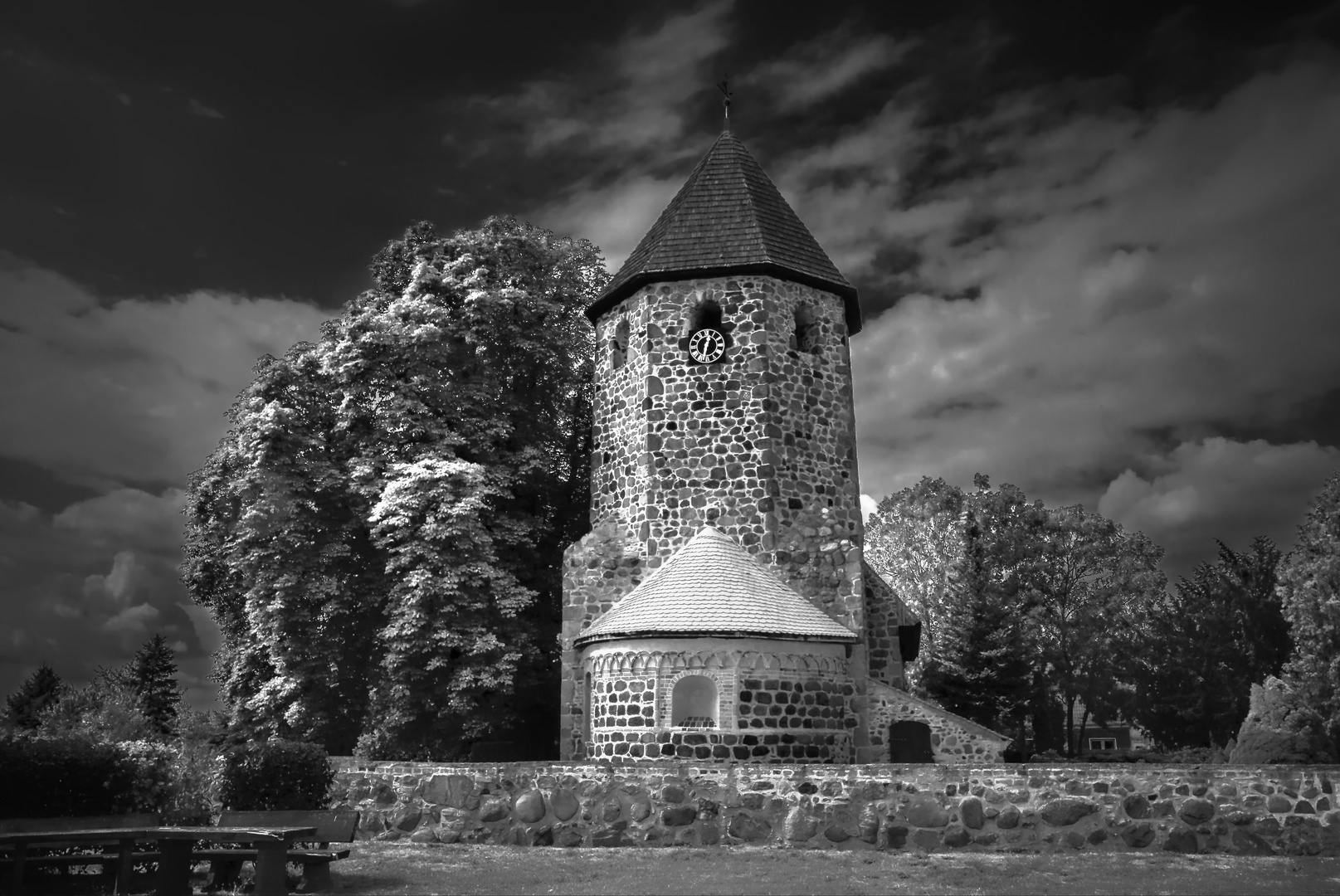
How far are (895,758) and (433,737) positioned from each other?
9884 millimetres

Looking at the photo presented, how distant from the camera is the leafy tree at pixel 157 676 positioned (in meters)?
46.2

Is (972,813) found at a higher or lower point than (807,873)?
higher

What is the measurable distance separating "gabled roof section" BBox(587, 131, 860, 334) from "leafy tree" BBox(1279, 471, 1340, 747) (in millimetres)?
14946

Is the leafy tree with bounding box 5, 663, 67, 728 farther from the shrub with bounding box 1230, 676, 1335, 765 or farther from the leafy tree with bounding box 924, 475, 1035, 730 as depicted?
the shrub with bounding box 1230, 676, 1335, 765

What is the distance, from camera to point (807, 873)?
1219 centimetres

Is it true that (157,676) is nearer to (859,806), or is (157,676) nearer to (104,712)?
(104,712)

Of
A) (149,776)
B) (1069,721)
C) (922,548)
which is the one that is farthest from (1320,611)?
(149,776)

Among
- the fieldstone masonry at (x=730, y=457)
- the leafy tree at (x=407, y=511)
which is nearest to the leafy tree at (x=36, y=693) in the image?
the leafy tree at (x=407, y=511)

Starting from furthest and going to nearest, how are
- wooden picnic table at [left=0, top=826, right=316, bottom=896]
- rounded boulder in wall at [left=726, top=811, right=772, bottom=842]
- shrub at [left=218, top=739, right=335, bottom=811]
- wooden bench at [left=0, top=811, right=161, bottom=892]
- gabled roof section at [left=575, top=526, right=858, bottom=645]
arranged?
gabled roof section at [left=575, top=526, right=858, bottom=645] → rounded boulder in wall at [left=726, top=811, right=772, bottom=842] → shrub at [left=218, top=739, right=335, bottom=811] → wooden bench at [left=0, top=811, right=161, bottom=892] → wooden picnic table at [left=0, top=826, right=316, bottom=896]

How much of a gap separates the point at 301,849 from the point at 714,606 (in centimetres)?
953

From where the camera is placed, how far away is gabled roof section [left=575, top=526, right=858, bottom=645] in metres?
19.3

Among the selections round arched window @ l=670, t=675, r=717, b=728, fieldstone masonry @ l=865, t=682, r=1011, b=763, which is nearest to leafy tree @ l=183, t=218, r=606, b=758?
round arched window @ l=670, t=675, r=717, b=728

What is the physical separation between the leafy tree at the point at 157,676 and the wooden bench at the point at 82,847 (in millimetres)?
38017

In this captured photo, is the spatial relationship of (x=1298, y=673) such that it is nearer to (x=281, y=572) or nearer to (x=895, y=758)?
(x=895, y=758)
